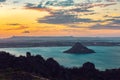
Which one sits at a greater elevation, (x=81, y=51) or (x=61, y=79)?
(x=61, y=79)

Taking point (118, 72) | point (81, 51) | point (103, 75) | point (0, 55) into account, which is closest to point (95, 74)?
point (103, 75)

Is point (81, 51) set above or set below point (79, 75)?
below

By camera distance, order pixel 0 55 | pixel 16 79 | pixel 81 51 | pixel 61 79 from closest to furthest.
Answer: pixel 16 79
pixel 61 79
pixel 0 55
pixel 81 51

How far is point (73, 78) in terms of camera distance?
52.6m

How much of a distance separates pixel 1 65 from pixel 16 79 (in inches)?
637

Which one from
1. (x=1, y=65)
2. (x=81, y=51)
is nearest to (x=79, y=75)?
(x=1, y=65)

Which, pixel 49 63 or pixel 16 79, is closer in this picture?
pixel 16 79

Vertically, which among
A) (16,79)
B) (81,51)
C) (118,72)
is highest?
(16,79)

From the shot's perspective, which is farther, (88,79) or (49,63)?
(49,63)

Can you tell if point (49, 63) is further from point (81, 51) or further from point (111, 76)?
point (81, 51)

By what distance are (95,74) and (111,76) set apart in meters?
3.37

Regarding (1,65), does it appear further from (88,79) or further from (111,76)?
(111,76)

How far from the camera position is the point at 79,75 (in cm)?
5581

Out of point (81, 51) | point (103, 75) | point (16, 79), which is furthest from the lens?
point (81, 51)
